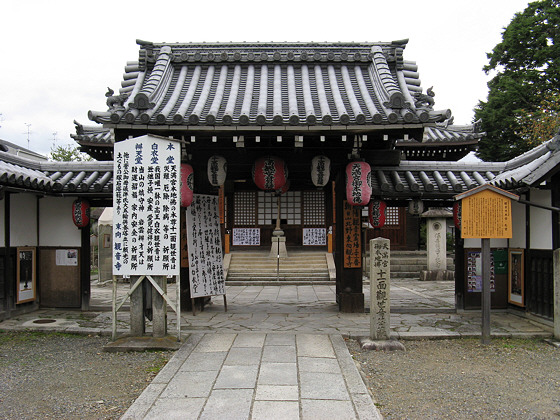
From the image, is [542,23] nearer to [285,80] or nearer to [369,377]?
[285,80]

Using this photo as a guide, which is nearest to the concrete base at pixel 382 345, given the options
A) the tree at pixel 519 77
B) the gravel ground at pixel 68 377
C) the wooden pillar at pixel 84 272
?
the gravel ground at pixel 68 377

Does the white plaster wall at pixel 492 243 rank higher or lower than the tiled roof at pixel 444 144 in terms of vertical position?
lower

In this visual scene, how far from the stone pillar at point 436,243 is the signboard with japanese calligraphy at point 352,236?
10.6 meters

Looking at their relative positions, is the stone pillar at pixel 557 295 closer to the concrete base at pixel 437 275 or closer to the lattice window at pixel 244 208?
the concrete base at pixel 437 275

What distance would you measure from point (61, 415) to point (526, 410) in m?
5.63

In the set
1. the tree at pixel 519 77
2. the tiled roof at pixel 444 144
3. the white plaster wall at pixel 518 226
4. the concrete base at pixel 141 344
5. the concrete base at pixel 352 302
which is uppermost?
the tree at pixel 519 77

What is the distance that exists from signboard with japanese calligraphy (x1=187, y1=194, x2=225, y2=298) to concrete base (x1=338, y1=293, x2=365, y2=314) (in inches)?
119

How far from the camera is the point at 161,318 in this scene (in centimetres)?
805

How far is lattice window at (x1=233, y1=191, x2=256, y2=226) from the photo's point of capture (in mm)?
24547

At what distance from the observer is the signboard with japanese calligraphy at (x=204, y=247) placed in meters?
10.2

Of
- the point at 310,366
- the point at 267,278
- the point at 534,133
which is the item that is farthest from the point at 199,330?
the point at 534,133

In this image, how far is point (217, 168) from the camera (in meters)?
9.69

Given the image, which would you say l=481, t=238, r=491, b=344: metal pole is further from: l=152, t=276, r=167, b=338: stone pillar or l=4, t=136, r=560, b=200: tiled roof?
l=152, t=276, r=167, b=338: stone pillar

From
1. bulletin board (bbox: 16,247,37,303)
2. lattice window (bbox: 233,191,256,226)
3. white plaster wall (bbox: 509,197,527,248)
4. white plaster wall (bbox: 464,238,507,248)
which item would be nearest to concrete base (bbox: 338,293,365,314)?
white plaster wall (bbox: 464,238,507,248)
